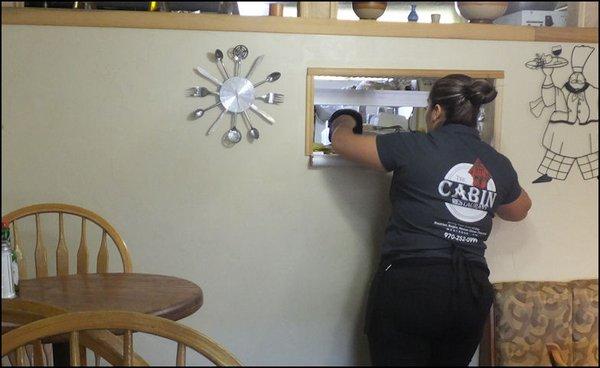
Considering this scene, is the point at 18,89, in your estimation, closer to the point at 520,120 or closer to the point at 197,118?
the point at 197,118

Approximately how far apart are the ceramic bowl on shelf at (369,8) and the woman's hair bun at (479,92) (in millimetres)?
555

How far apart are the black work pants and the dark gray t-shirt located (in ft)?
0.20

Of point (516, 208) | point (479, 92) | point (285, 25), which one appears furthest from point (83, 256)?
point (516, 208)

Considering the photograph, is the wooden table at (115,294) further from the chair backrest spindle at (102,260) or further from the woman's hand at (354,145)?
the woman's hand at (354,145)

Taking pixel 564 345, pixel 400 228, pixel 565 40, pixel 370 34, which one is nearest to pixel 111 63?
pixel 370 34

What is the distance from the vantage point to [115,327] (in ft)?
3.48

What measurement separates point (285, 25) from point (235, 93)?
297 mm

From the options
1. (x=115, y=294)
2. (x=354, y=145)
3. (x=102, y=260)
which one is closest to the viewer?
(x=115, y=294)

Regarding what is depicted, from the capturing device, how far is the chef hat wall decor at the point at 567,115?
8.40 ft

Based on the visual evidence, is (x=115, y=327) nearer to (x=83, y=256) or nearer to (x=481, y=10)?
(x=83, y=256)

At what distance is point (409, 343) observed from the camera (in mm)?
2070

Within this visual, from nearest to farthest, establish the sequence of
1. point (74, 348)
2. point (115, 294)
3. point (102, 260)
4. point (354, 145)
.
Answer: point (74, 348) → point (115, 294) → point (102, 260) → point (354, 145)

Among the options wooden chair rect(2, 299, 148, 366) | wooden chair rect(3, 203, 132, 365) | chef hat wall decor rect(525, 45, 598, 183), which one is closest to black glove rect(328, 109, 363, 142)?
chef hat wall decor rect(525, 45, 598, 183)

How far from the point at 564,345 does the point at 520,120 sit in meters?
0.87
